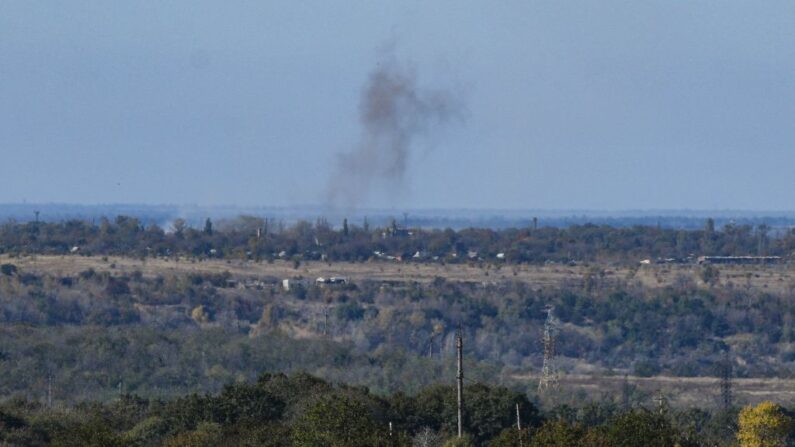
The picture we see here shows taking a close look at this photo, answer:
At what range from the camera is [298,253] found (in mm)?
119188

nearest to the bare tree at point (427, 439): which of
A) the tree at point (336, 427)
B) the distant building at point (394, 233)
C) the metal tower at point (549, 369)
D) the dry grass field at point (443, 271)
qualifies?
the tree at point (336, 427)

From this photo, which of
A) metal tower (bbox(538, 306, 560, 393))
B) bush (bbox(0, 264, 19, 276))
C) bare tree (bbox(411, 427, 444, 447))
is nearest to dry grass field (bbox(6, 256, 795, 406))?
bush (bbox(0, 264, 19, 276))

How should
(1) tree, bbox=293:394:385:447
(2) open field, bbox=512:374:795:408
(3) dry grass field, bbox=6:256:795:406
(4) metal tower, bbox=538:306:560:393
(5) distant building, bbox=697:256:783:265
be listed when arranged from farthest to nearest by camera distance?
(5) distant building, bbox=697:256:783:265, (3) dry grass field, bbox=6:256:795:406, (4) metal tower, bbox=538:306:560:393, (2) open field, bbox=512:374:795:408, (1) tree, bbox=293:394:385:447

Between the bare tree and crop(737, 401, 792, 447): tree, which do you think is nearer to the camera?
the bare tree

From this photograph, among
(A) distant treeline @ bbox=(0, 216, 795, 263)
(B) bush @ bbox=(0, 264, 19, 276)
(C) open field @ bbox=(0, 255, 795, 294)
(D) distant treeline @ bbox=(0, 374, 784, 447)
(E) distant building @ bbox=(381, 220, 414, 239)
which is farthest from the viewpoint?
(E) distant building @ bbox=(381, 220, 414, 239)

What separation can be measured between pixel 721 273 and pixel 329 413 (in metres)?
77.4

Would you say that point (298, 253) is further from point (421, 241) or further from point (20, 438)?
point (20, 438)

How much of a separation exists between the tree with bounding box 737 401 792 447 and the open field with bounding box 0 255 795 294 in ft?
190

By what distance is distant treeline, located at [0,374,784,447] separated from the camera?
33812mm

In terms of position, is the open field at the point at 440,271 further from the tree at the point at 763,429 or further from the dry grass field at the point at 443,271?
the tree at the point at 763,429

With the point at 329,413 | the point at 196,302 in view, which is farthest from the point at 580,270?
the point at 329,413

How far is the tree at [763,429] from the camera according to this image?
1603 inches

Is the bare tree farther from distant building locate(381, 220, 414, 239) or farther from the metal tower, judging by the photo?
distant building locate(381, 220, 414, 239)

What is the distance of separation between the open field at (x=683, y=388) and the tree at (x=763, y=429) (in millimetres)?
18727
